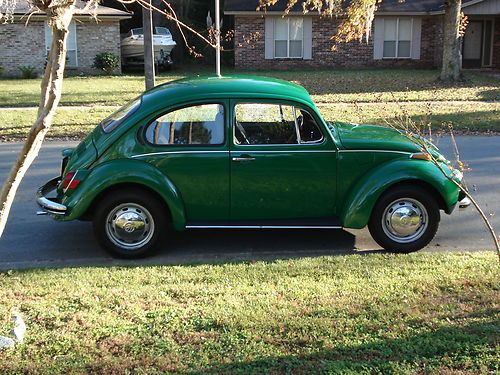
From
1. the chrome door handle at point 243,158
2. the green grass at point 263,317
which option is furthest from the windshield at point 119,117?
the green grass at point 263,317

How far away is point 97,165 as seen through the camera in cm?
640

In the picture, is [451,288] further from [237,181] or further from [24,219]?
[24,219]

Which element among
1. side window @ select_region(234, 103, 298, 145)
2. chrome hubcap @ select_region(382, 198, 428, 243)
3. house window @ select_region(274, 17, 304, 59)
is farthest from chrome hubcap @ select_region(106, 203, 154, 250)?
house window @ select_region(274, 17, 304, 59)

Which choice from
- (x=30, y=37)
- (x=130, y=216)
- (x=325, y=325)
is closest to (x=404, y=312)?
(x=325, y=325)

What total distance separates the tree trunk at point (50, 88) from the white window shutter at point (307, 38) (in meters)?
28.3

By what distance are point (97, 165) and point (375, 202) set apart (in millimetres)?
2794

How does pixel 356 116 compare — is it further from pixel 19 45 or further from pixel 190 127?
pixel 19 45

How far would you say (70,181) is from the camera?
21.0ft

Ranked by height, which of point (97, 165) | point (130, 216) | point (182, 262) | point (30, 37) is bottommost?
point (182, 262)

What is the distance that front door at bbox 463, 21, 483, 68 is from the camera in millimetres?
32375

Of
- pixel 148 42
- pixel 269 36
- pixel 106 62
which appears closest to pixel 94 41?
pixel 106 62

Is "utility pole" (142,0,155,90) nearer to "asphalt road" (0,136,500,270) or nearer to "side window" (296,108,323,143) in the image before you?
"asphalt road" (0,136,500,270)

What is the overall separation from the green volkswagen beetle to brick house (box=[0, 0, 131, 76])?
24.7 metres

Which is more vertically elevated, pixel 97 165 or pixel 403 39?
pixel 403 39
